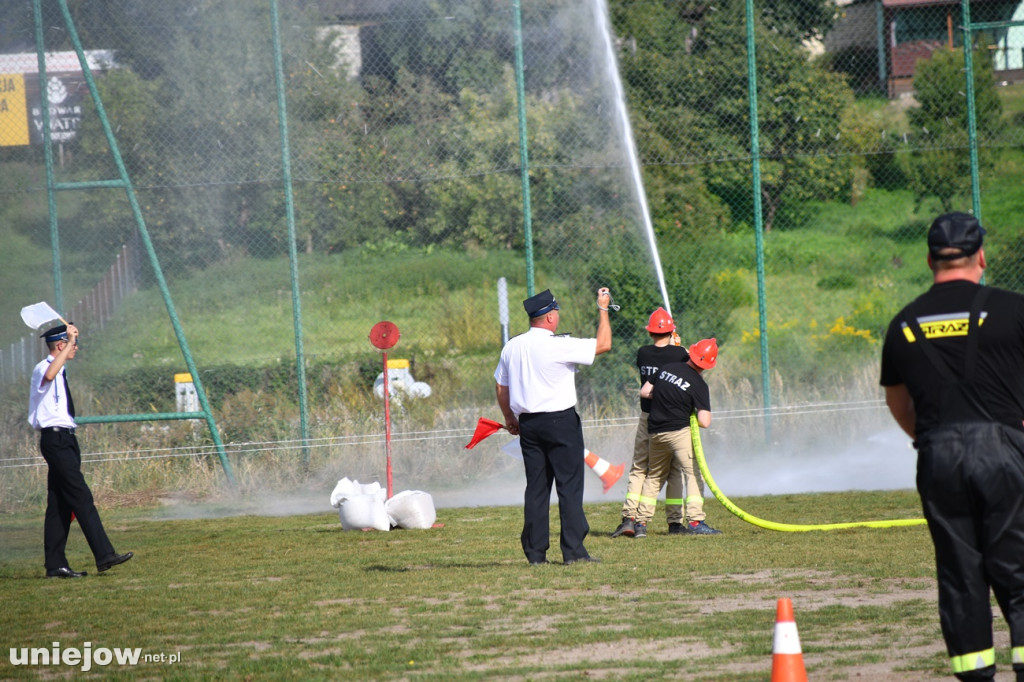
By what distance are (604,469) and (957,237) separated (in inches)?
295

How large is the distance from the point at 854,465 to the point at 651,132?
6281 millimetres

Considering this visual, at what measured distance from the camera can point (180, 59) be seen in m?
16.0

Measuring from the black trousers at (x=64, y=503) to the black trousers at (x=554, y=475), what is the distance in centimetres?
316

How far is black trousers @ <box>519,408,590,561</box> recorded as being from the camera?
8.45m

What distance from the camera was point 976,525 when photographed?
4594mm

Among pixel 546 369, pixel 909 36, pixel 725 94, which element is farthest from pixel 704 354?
pixel 909 36

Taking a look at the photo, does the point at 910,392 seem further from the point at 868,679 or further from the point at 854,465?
the point at 854,465

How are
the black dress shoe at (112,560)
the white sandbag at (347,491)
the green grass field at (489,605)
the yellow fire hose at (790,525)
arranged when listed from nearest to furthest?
the green grass field at (489,605) < the black dress shoe at (112,560) < the yellow fire hose at (790,525) < the white sandbag at (347,491)

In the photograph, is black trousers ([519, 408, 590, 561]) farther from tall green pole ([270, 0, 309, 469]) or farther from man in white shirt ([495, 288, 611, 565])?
tall green pole ([270, 0, 309, 469])

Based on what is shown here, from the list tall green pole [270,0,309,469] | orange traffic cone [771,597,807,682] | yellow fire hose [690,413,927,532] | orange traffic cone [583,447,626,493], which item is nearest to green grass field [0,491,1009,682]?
yellow fire hose [690,413,927,532]

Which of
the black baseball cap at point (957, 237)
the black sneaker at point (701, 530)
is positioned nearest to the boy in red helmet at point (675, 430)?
the black sneaker at point (701, 530)

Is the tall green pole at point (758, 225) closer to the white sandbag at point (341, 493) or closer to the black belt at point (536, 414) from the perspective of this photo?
the white sandbag at point (341, 493)

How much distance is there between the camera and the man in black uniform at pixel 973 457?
177 inches

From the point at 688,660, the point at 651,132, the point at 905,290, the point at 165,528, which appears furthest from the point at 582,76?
the point at 688,660
